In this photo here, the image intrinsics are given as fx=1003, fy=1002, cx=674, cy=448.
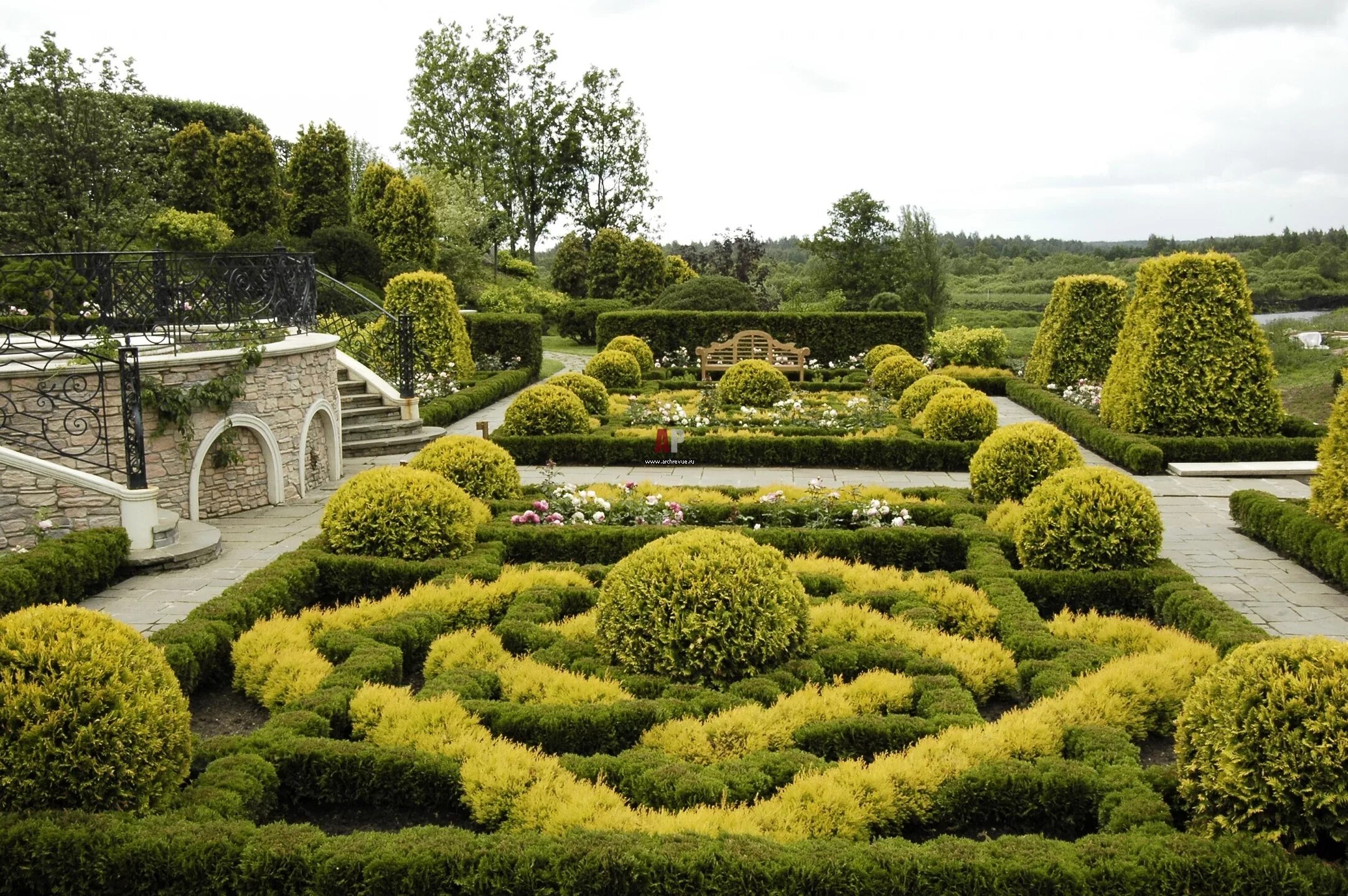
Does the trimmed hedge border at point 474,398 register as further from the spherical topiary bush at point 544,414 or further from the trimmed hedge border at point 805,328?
the trimmed hedge border at point 805,328

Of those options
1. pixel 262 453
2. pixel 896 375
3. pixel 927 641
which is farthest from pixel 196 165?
pixel 927 641

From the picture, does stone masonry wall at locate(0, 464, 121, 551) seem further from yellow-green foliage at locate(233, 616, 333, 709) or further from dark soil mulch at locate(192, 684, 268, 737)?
dark soil mulch at locate(192, 684, 268, 737)

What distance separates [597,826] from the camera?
14.2ft

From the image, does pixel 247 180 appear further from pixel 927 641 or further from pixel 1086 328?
pixel 927 641

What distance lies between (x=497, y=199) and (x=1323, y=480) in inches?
1623

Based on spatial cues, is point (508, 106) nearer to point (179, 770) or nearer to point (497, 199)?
point (497, 199)

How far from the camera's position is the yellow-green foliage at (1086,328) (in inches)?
741

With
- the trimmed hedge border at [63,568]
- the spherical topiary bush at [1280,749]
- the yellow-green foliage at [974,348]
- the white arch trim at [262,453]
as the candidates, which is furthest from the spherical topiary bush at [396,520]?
the yellow-green foliage at [974,348]

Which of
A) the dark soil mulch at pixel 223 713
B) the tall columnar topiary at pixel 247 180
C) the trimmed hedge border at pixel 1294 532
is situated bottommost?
the dark soil mulch at pixel 223 713

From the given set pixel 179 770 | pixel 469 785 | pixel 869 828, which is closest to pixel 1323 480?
pixel 869 828

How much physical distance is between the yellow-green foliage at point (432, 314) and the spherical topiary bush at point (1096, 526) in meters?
14.7

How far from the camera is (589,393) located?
51.9 ft

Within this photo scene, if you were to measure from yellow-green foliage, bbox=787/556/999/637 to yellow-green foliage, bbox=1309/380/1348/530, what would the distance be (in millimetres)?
3531

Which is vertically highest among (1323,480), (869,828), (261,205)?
(261,205)
